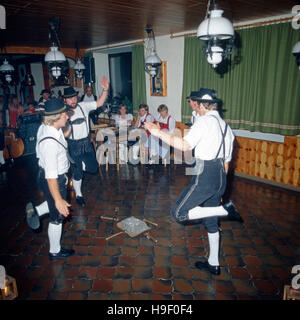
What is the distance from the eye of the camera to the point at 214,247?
3080mm

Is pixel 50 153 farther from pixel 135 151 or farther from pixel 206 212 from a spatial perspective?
pixel 135 151

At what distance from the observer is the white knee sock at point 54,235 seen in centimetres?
327

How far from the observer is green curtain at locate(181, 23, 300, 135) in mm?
5070

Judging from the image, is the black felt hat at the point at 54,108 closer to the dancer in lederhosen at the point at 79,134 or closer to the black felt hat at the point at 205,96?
the dancer in lederhosen at the point at 79,134

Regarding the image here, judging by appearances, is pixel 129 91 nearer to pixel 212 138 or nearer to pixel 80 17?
pixel 80 17

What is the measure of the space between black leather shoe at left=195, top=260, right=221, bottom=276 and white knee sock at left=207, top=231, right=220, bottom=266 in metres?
0.04

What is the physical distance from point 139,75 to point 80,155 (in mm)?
4632

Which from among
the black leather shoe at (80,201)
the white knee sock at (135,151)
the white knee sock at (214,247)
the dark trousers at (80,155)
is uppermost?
the dark trousers at (80,155)

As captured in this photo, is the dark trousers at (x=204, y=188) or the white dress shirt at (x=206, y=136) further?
the dark trousers at (x=204, y=188)

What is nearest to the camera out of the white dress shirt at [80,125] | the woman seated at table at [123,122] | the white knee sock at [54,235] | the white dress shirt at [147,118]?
the white knee sock at [54,235]

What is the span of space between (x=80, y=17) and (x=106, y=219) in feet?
12.2

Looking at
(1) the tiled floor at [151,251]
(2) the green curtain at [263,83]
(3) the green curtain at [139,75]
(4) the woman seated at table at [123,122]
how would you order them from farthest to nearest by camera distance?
1. (3) the green curtain at [139,75]
2. (4) the woman seated at table at [123,122]
3. (2) the green curtain at [263,83]
4. (1) the tiled floor at [151,251]

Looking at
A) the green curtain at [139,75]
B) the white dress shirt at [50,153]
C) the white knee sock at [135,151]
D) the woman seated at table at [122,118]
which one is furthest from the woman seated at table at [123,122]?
the white dress shirt at [50,153]

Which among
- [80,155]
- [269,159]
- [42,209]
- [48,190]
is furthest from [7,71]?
[269,159]
